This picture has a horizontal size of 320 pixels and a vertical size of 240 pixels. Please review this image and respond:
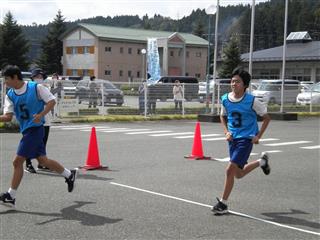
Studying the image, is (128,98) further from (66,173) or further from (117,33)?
(117,33)

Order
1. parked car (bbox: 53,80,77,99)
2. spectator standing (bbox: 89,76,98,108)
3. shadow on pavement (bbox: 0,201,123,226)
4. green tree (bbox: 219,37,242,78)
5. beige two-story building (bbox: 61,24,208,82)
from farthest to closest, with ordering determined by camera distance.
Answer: beige two-story building (bbox: 61,24,208,82), green tree (bbox: 219,37,242,78), spectator standing (bbox: 89,76,98,108), parked car (bbox: 53,80,77,99), shadow on pavement (bbox: 0,201,123,226)

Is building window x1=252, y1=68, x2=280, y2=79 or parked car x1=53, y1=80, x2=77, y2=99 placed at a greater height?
building window x1=252, y1=68, x2=280, y2=79

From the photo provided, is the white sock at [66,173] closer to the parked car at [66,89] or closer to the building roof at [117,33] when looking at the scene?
the parked car at [66,89]

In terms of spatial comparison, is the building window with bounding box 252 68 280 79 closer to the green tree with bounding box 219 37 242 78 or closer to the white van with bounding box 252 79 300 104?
the green tree with bounding box 219 37 242 78

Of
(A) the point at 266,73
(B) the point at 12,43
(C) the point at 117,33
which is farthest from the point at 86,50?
(A) the point at 266,73

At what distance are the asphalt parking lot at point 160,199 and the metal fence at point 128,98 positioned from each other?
406 inches

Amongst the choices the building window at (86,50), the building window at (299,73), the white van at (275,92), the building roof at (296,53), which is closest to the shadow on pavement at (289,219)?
the white van at (275,92)

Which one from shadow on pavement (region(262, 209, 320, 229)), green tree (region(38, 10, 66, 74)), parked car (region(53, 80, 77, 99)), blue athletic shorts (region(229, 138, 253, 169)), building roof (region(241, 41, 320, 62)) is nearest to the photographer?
shadow on pavement (region(262, 209, 320, 229))

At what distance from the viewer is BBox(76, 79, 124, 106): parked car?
24.1m

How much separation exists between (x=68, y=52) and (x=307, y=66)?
123 ft

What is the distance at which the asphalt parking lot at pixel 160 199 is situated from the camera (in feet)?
18.9

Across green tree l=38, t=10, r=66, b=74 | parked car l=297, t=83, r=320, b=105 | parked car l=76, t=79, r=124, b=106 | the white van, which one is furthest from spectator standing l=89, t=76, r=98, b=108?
green tree l=38, t=10, r=66, b=74

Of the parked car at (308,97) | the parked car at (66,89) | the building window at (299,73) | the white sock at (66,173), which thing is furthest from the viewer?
the building window at (299,73)

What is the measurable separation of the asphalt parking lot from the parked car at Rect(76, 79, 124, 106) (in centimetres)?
1117
